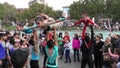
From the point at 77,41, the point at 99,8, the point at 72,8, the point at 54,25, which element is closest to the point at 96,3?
the point at 99,8

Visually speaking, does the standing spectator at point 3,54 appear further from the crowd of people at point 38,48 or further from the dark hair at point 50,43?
the dark hair at point 50,43

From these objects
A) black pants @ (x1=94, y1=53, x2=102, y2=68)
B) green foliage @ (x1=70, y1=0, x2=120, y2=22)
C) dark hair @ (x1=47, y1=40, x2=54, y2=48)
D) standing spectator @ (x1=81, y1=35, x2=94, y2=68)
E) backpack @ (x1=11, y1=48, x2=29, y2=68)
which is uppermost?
green foliage @ (x1=70, y1=0, x2=120, y2=22)

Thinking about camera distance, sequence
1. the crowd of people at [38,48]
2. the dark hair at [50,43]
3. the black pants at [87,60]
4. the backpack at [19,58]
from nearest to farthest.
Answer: the backpack at [19,58] → the crowd of people at [38,48] → the dark hair at [50,43] → the black pants at [87,60]

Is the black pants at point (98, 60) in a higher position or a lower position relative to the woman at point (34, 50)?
lower

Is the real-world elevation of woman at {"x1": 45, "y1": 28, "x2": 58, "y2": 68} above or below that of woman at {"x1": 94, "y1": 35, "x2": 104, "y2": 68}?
above

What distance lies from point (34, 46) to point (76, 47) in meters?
9.67

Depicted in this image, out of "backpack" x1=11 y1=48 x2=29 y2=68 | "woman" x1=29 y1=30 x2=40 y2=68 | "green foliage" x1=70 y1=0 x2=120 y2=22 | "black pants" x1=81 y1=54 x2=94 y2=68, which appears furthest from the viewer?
"green foliage" x1=70 y1=0 x2=120 y2=22

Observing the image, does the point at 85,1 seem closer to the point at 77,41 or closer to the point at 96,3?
the point at 96,3

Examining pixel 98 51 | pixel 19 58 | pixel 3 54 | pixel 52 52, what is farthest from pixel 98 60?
pixel 19 58

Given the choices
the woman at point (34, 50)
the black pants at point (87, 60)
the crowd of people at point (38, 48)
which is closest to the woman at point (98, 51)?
the crowd of people at point (38, 48)

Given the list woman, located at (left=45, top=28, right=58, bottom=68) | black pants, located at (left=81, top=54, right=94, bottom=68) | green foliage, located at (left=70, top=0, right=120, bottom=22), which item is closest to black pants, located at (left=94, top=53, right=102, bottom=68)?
black pants, located at (left=81, top=54, right=94, bottom=68)

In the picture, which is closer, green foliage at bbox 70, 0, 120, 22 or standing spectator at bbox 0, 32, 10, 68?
standing spectator at bbox 0, 32, 10, 68

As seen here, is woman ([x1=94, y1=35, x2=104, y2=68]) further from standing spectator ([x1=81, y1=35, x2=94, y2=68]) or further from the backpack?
the backpack

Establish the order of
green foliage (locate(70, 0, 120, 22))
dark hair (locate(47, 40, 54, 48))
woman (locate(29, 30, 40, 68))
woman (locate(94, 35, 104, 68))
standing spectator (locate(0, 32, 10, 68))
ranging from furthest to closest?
green foliage (locate(70, 0, 120, 22)) < woman (locate(94, 35, 104, 68)) < standing spectator (locate(0, 32, 10, 68)) < woman (locate(29, 30, 40, 68)) < dark hair (locate(47, 40, 54, 48))
